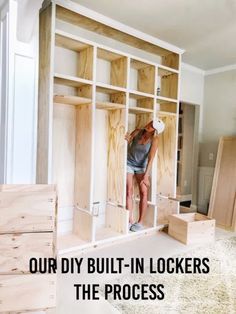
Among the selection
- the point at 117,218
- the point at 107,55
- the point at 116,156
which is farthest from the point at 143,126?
the point at 117,218

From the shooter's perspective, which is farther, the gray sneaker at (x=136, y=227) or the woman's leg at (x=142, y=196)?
the woman's leg at (x=142, y=196)

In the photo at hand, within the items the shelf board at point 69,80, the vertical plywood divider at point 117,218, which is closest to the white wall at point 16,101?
the shelf board at point 69,80

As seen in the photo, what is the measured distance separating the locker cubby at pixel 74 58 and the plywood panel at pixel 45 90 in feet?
0.64

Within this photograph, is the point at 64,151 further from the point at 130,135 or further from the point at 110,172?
the point at 130,135

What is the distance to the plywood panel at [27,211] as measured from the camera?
59.5 inches

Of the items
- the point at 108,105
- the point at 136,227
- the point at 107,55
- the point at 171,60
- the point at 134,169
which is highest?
the point at 171,60

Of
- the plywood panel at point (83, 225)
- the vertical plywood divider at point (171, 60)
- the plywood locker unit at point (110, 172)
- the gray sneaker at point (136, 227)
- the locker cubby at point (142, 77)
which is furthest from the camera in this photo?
the vertical plywood divider at point (171, 60)

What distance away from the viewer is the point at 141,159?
3279 millimetres

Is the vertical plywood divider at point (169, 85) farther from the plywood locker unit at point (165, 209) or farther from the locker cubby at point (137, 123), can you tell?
the plywood locker unit at point (165, 209)

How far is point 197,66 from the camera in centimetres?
422

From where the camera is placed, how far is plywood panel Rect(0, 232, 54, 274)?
4.99ft

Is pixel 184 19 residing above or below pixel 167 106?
above

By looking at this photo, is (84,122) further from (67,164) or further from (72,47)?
(72,47)

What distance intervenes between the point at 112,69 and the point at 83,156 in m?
1.15
